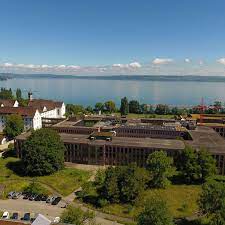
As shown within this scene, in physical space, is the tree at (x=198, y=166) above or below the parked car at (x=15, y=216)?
above

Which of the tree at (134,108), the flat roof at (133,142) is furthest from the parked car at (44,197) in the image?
the tree at (134,108)

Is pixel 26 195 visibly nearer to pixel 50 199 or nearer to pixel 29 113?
pixel 50 199

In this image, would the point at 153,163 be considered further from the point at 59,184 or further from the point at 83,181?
the point at 59,184

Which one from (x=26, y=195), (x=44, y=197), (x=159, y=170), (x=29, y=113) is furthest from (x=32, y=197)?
(x=29, y=113)

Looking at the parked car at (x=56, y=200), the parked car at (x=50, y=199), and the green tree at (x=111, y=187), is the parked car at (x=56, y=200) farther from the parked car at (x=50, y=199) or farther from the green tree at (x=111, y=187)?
the green tree at (x=111, y=187)

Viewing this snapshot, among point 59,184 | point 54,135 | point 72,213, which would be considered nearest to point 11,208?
point 59,184

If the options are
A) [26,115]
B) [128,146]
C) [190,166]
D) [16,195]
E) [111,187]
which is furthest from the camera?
[26,115]
